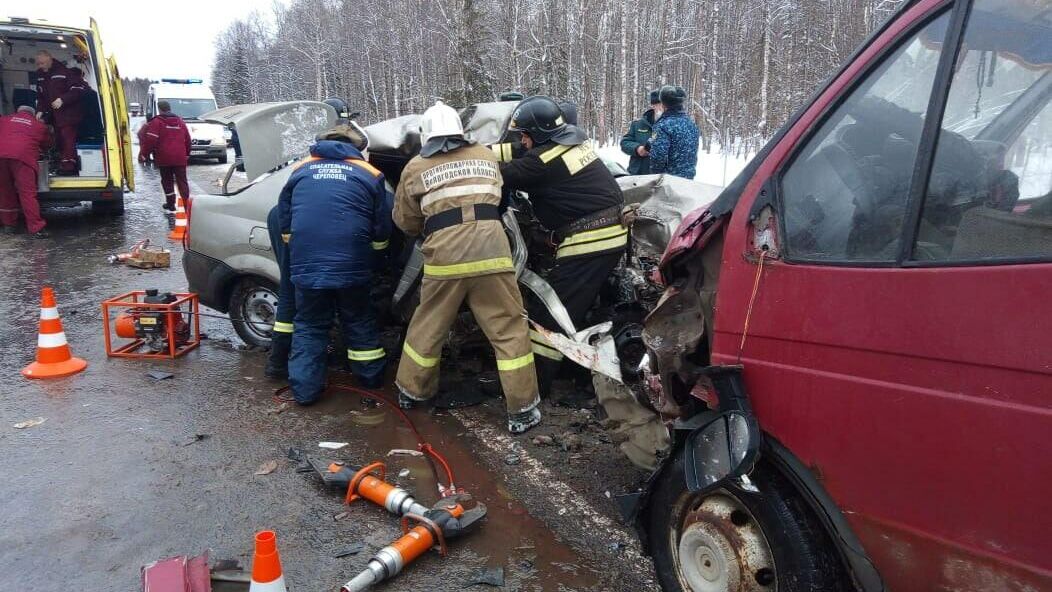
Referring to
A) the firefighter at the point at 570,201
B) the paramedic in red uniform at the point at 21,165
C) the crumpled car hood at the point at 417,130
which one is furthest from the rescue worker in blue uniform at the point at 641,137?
the paramedic in red uniform at the point at 21,165

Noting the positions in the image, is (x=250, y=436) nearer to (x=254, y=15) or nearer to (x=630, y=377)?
(x=630, y=377)

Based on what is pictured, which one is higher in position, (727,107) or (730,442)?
(727,107)

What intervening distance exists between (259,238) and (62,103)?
8187 mm

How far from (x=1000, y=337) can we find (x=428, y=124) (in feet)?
11.1

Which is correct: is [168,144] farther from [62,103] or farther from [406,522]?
[406,522]

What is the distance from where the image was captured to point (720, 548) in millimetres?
2229

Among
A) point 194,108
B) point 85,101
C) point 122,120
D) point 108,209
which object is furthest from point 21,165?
point 194,108

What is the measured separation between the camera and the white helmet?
4168 mm

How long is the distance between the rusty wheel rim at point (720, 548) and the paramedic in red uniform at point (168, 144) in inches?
431

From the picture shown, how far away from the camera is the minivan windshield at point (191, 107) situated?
21.2m

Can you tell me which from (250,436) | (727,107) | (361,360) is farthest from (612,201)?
(727,107)

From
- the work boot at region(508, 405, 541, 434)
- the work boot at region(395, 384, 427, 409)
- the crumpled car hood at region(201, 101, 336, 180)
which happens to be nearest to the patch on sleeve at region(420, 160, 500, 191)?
the work boot at region(395, 384, 427, 409)

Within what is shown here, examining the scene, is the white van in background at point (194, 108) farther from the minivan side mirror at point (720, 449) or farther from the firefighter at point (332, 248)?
the minivan side mirror at point (720, 449)

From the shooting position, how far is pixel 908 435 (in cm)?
174
